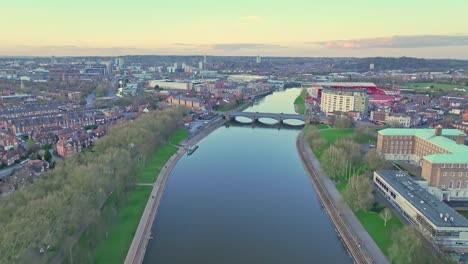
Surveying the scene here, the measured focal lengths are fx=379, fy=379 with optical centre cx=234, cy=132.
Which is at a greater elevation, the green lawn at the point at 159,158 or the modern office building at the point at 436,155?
the modern office building at the point at 436,155

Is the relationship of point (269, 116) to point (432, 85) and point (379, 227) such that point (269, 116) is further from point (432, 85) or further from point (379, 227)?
point (432, 85)

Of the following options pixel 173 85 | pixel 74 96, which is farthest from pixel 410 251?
pixel 173 85

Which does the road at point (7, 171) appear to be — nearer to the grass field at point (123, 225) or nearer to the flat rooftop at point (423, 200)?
the grass field at point (123, 225)

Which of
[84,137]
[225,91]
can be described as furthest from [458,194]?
[225,91]

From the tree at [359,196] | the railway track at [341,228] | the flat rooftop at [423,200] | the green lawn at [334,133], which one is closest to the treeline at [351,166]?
the tree at [359,196]

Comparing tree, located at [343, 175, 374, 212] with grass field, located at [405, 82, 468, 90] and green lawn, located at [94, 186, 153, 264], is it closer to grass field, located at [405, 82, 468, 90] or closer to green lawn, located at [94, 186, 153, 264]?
green lawn, located at [94, 186, 153, 264]

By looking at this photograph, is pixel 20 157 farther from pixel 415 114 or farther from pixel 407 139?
pixel 415 114
